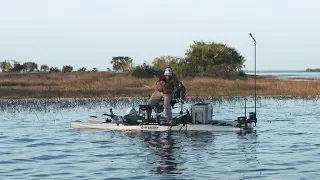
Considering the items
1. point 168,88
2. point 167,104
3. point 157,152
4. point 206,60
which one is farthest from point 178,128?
point 206,60

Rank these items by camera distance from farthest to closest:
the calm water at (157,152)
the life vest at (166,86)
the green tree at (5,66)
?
1. the green tree at (5,66)
2. the life vest at (166,86)
3. the calm water at (157,152)

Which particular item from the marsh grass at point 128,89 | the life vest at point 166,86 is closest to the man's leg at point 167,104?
the life vest at point 166,86

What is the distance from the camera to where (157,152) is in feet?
63.4

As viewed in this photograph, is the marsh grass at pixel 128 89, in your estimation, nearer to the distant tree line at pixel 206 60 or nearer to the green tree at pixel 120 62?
the distant tree line at pixel 206 60

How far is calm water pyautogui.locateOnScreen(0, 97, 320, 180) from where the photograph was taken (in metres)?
15.5

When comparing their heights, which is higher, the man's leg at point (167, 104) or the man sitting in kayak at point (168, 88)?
the man sitting in kayak at point (168, 88)

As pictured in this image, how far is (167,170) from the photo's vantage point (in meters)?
15.9

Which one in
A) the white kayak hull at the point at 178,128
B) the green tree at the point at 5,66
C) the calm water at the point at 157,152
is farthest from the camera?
the green tree at the point at 5,66

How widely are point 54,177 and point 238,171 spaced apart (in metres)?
4.24

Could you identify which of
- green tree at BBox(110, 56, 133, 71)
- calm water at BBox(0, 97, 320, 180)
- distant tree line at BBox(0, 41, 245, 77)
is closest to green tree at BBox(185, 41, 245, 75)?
distant tree line at BBox(0, 41, 245, 77)

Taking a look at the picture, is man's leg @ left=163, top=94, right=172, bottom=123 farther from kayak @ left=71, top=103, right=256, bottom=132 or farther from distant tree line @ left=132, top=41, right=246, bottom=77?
distant tree line @ left=132, top=41, right=246, bottom=77

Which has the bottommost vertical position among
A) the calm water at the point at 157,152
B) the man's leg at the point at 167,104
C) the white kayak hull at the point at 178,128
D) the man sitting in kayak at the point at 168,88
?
the calm water at the point at 157,152

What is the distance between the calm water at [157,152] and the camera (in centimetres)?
1549

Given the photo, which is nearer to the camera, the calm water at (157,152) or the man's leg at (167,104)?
the calm water at (157,152)
